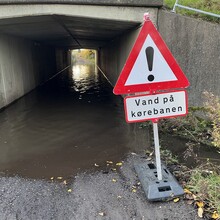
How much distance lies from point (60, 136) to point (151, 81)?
3439 millimetres

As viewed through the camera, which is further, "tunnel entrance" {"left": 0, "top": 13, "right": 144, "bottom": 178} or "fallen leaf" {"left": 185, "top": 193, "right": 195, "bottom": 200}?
"tunnel entrance" {"left": 0, "top": 13, "right": 144, "bottom": 178}

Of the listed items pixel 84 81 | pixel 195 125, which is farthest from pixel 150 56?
pixel 84 81

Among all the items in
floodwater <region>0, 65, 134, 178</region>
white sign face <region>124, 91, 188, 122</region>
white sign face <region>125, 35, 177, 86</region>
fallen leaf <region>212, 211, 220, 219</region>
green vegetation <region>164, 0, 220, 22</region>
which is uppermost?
green vegetation <region>164, 0, 220, 22</region>

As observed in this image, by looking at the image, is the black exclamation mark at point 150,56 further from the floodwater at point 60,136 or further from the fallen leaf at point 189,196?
the floodwater at point 60,136

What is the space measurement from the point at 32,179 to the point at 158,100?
7.65ft

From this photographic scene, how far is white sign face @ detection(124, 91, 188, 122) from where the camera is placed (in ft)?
9.77

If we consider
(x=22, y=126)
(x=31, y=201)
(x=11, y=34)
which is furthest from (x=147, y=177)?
(x=11, y=34)

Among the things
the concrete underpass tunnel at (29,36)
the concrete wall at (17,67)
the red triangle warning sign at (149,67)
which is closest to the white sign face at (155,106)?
the red triangle warning sign at (149,67)

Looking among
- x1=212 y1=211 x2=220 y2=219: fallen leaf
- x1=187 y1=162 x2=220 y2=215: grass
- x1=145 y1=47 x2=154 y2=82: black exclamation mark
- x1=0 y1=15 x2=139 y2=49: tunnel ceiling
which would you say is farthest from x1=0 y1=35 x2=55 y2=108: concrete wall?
x1=212 y1=211 x2=220 y2=219: fallen leaf

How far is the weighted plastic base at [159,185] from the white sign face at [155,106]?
928 mm

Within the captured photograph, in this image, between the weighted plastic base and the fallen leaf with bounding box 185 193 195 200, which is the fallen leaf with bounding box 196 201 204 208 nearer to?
the fallen leaf with bounding box 185 193 195 200

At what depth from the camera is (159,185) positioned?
3.25m

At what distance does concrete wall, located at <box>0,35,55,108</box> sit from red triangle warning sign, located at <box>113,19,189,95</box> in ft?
21.7

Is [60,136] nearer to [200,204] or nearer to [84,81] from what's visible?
[200,204]
